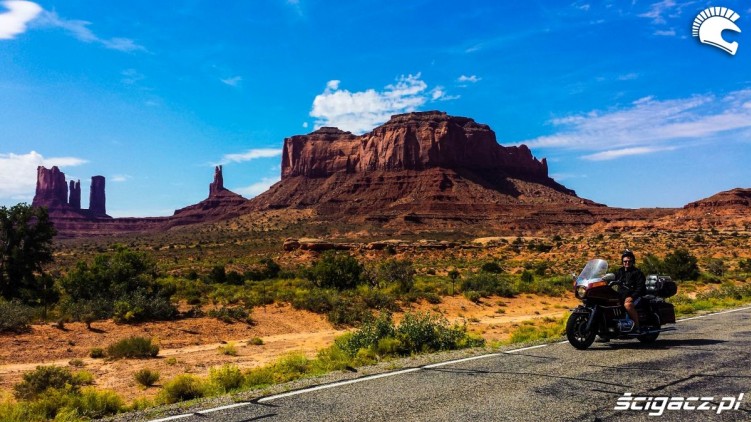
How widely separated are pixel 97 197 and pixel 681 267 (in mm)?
208008

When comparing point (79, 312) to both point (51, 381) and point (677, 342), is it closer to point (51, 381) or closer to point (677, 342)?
point (51, 381)

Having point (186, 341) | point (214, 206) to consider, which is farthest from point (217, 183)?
point (186, 341)

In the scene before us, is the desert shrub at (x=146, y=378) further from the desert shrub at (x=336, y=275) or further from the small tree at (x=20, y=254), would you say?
the desert shrub at (x=336, y=275)

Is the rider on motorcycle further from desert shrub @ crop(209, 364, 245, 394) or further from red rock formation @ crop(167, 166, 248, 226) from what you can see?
red rock formation @ crop(167, 166, 248, 226)

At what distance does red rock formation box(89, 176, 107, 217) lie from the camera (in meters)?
194

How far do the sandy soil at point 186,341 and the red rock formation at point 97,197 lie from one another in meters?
201

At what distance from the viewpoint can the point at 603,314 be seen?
9.55 meters

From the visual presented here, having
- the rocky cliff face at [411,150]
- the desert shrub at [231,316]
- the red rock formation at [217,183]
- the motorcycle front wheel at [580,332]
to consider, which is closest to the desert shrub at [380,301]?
the desert shrub at [231,316]

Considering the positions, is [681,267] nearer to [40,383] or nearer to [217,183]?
[40,383]

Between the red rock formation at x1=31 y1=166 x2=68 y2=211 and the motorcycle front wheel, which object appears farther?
the red rock formation at x1=31 y1=166 x2=68 y2=211

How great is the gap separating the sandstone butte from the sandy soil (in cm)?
7610

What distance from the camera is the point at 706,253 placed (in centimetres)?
5450

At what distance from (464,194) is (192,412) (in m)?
113

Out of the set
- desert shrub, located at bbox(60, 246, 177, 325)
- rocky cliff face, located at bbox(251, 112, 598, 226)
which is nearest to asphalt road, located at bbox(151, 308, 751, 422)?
desert shrub, located at bbox(60, 246, 177, 325)
